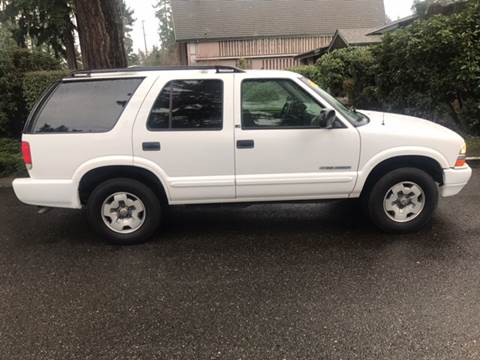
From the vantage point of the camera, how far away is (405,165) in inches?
188

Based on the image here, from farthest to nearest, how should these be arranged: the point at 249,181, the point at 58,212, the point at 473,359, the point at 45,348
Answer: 1. the point at 58,212
2. the point at 249,181
3. the point at 45,348
4. the point at 473,359

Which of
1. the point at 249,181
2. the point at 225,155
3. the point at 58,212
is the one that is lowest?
the point at 58,212

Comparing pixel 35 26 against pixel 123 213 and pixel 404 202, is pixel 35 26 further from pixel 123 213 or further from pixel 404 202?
pixel 404 202

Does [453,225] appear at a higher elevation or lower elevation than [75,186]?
lower

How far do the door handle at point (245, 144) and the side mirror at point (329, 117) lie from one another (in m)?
0.75

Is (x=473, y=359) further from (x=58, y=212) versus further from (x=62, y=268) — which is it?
(x=58, y=212)

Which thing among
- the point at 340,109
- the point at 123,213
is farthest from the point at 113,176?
the point at 340,109

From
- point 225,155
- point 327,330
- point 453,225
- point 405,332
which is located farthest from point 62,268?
point 453,225

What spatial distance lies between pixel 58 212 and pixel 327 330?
14.2 ft

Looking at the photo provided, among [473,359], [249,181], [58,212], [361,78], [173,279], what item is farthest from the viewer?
[361,78]

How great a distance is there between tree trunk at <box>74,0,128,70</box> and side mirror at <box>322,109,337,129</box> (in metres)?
5.23

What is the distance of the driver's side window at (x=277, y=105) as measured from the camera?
4586 millimetres

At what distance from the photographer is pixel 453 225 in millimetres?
5066

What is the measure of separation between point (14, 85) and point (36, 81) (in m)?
0.59
